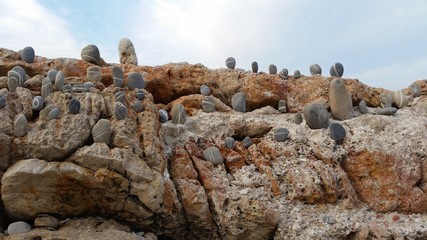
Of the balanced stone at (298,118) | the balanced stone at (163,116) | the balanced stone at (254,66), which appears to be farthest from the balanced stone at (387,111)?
the balanced stone at (163,116)

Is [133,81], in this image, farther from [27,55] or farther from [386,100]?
[386,100]

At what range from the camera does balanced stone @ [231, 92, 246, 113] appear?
8961 mm

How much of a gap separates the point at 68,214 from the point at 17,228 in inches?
28.2

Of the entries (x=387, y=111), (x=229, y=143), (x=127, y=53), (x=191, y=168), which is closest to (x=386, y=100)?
(x=387, y=111)

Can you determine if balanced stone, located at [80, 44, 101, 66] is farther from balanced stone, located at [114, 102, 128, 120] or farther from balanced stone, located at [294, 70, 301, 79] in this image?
balanced stone, located at [294, 70, 301, 79]

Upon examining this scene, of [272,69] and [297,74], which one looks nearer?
[297,74]

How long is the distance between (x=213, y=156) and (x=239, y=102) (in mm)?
→ 2210

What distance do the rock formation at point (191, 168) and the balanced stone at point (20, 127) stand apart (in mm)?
59

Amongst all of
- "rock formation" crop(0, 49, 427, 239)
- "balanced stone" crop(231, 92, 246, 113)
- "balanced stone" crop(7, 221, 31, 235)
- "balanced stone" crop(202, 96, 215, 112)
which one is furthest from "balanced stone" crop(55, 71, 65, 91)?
"balanced stone" crop(231, 92, 246, 113)

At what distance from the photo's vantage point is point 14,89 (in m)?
6.43

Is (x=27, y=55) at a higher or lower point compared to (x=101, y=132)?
higher

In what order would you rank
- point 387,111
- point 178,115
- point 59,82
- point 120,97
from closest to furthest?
point 59,82 < point 120,97 < point 178,115 < point 387,111

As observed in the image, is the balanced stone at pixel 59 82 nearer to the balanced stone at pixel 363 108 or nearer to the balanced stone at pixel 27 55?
the balanced stone at pixel 27 55

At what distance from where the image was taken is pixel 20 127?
5789mm
